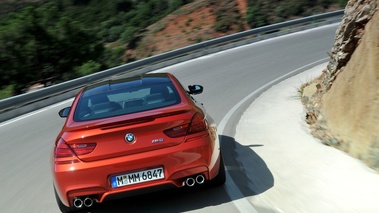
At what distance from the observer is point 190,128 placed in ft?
16.8

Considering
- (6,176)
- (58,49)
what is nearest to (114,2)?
(58,49)

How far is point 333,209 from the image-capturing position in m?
4.75

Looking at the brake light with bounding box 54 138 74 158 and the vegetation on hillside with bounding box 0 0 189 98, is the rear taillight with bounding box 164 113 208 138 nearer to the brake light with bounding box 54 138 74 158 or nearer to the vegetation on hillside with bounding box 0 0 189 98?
the brake light with bounding box 54 138 74 158

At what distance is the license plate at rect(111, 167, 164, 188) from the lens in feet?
16.2

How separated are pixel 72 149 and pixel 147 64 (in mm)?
15276

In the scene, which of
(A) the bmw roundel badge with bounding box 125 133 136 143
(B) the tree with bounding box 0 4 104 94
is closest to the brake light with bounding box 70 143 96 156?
(A) the bmw roundel badge with bounding box 125 133 136 143

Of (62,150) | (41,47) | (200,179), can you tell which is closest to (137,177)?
(200,179)

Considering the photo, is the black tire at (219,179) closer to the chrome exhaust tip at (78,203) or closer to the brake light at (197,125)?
the brake light at (197,125)

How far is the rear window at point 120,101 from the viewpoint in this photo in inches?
213

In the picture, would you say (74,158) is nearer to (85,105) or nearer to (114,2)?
(85,105)

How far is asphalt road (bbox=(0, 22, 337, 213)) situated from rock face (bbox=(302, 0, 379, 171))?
124cm

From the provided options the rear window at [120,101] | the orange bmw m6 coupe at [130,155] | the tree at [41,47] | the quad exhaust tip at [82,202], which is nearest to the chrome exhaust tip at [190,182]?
the orange bmw m6 coupe at [130,155]

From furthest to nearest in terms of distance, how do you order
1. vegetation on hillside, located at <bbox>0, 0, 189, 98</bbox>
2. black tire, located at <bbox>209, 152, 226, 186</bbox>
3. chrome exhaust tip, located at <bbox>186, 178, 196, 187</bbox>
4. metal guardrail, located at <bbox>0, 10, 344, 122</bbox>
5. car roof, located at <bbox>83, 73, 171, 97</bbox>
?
vegetation on hillside, located at <bbox>0, 0, 189, 98</bbox> → metal guardrail, located at <bbox>0, 10, 344, 122</bbox> → car roof, located at <bbox>83, 73, 171, 97</bbox> → black tire, located at <bbox>209, 152, 226, 186</bbox> → chrome exhaust tip, located at <bbox>186, 178, 196, 187</bbox>

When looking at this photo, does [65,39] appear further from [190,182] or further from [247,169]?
[190,182]
